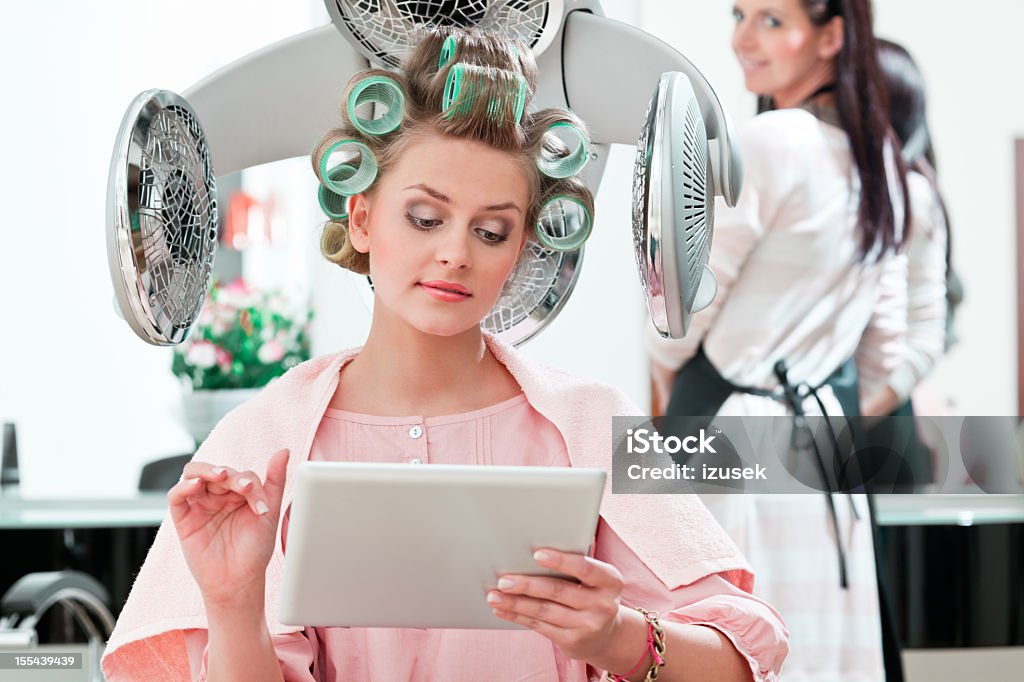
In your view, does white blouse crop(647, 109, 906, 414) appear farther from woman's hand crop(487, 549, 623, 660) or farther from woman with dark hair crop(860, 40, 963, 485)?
woman's hand crop(487, 549, 623, 660)

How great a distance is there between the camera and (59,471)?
257 centimetres

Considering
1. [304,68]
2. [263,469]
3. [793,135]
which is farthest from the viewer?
[793,135]

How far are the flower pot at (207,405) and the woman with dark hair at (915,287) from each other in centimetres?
117

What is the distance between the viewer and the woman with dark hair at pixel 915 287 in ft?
6.55

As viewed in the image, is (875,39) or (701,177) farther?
(875,39)

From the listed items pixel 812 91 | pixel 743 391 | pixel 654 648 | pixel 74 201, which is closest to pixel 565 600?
pixel 654 648

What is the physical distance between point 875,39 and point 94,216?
1735mm

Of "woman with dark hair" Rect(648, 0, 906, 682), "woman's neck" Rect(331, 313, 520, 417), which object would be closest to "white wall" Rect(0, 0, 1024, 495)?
"woman with dark hair" Rect(648, 0, 906, 682)

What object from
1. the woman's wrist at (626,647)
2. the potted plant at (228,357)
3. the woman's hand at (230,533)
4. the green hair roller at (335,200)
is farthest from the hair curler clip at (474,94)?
the potted plant at (228,357)

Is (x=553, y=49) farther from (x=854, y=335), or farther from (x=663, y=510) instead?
(x=854, y=335)

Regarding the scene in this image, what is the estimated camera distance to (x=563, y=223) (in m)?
1.09

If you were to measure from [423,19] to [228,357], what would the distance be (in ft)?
4.04

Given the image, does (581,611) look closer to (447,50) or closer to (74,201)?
(447,50)

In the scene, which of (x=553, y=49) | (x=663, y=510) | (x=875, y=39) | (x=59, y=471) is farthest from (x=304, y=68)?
(x=59, y=471)
